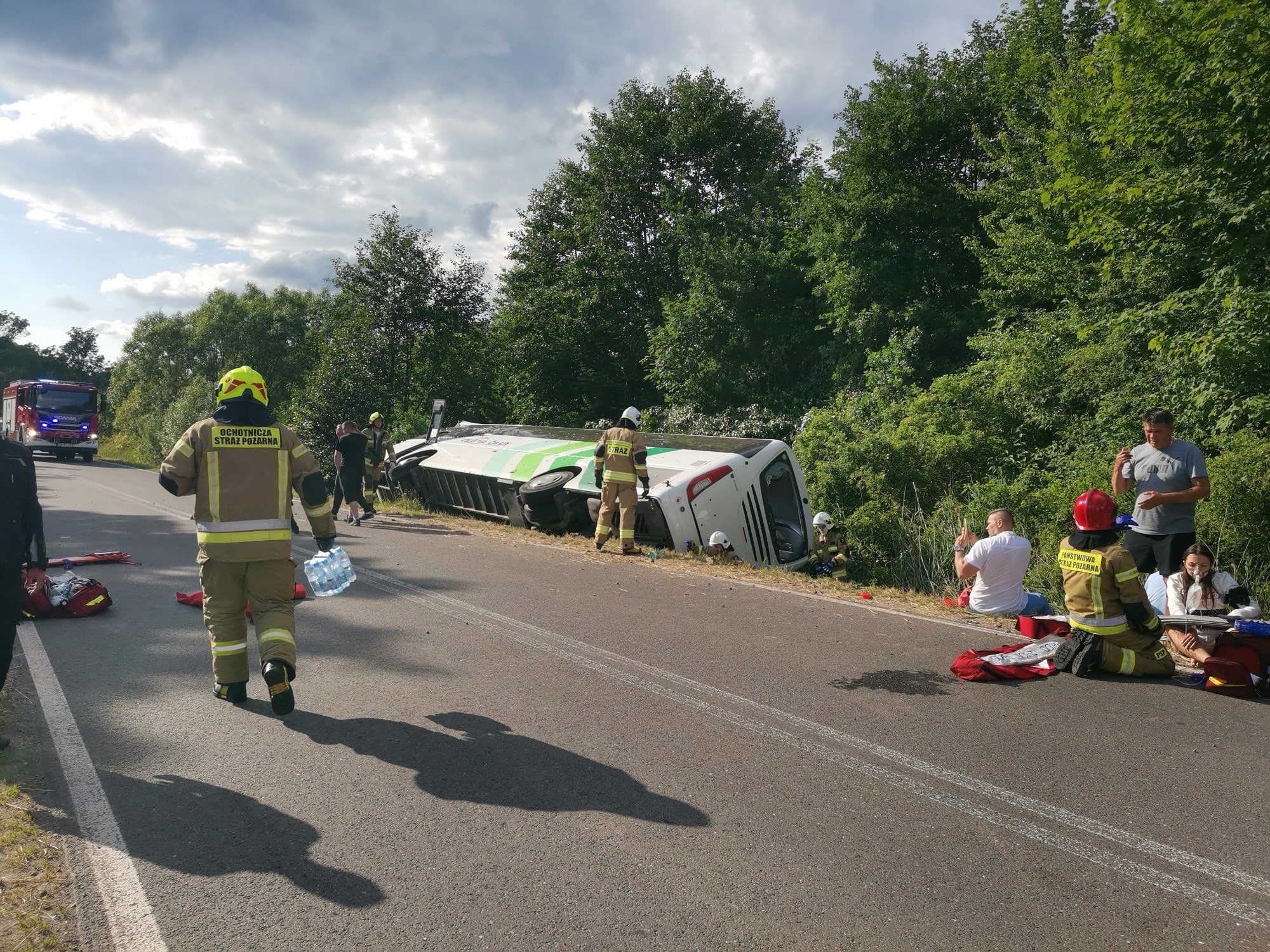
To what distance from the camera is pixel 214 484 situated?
4.98 m

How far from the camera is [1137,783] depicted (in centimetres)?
407

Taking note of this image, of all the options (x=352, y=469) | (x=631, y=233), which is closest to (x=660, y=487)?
(x=352, y=469)

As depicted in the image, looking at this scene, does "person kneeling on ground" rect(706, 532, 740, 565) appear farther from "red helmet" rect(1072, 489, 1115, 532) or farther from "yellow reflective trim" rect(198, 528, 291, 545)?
"yellow reflective trim" rect(198, 528, 291, 545)

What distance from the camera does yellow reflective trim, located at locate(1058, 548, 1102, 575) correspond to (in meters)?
5.70

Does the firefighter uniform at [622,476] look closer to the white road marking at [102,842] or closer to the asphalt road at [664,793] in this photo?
the asphalt road at [664,793]

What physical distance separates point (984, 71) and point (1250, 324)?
14.7 metres

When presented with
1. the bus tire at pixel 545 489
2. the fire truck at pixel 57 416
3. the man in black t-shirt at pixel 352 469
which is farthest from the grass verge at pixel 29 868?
the fire truck at pixel 57 416

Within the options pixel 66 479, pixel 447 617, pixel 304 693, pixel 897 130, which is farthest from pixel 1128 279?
pixel 66 479

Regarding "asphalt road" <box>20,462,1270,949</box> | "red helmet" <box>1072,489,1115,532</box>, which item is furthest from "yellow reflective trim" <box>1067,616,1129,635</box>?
"red helmet" <box>1072,489,1115,532</box>

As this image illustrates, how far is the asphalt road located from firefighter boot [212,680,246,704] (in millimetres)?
107

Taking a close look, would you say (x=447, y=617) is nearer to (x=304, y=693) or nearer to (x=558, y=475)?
(x=304, y=693)

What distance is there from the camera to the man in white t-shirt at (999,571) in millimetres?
7152

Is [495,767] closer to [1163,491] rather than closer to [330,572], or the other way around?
[330,572]

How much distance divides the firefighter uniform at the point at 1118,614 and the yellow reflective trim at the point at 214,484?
5127mm
